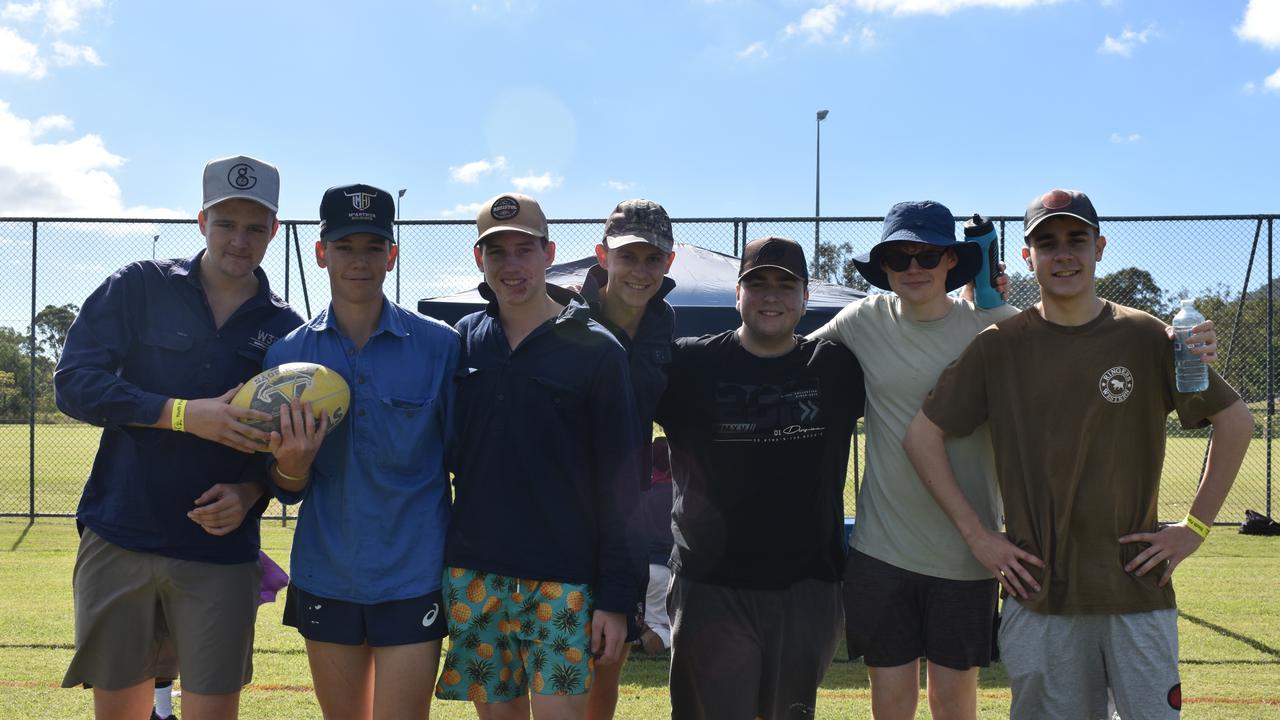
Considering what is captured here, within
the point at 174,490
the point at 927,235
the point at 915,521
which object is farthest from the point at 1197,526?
the point at 174,490

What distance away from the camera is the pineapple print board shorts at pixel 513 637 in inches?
98.7

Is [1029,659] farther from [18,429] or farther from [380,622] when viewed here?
[18,429]

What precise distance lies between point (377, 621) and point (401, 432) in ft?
1.88

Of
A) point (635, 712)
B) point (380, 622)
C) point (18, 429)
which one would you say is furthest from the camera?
point (18, 429)

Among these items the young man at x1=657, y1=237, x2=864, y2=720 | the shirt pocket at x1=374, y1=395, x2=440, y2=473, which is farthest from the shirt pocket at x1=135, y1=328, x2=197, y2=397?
the young man at x1=657, y1=237, x2=864, y2=720

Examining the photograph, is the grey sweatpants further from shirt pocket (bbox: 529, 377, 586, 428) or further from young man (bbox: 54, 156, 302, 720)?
young man (bbox: 54, 156, 302, 720)

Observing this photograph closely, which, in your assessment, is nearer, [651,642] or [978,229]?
[978,229]

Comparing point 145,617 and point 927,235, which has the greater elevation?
point 927,235

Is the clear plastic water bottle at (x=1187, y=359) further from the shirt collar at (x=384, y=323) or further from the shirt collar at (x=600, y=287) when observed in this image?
the shirt collar at (x=384, y=323)

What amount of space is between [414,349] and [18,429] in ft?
110

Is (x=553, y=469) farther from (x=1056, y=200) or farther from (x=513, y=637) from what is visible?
(x=1056, y=200)

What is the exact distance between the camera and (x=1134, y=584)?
2602 mm

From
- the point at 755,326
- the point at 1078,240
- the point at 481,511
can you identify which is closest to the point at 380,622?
the point at 481,511

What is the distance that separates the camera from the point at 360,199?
264cm
